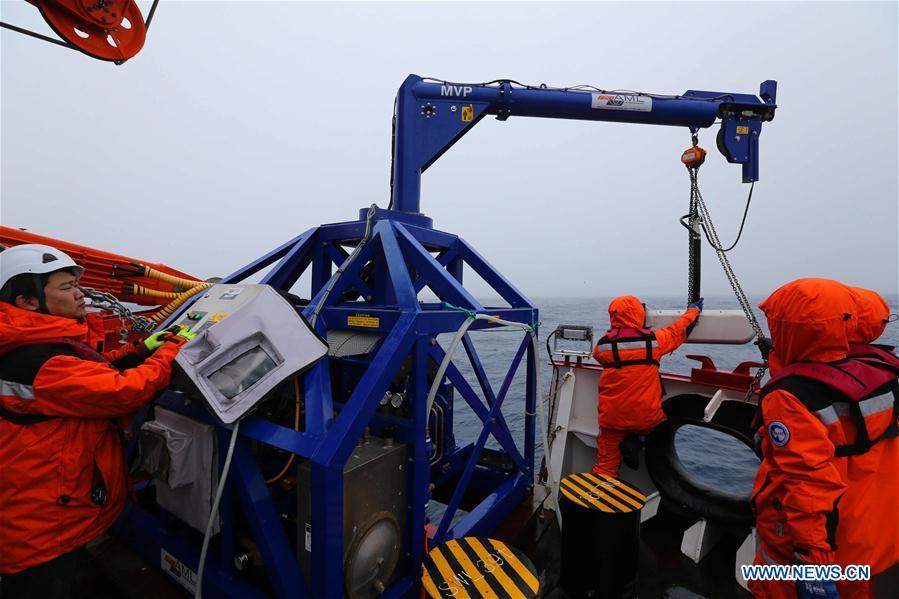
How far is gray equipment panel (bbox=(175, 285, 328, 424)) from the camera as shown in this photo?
6.79 ft

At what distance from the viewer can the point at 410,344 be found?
2287mm

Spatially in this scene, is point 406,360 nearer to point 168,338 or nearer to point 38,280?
point 168,338

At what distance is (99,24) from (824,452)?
15.7 feet

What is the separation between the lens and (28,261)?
1983 millimetres

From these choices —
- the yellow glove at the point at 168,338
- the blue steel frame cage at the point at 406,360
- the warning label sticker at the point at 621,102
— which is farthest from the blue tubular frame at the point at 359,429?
the warning label sticker at the point at 621,102

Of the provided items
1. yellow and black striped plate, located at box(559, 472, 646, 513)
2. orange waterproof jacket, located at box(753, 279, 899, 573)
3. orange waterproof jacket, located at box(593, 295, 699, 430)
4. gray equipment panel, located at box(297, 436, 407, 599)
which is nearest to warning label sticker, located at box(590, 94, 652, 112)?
orange waterproof jacket, located at box(593, 295, 699, 430)

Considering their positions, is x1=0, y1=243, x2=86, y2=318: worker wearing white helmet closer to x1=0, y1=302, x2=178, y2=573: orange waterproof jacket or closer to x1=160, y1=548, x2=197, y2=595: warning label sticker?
x1=0, y1=302, x2=178, y2=573: orange waterproof jacket

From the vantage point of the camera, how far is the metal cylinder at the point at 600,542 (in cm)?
250

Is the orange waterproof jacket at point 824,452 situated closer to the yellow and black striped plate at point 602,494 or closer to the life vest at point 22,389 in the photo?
the yellow and black striped plate at point 602,494

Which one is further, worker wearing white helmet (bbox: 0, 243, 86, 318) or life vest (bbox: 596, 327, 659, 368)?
life vest (bbox: 596, 327, 659, 368)

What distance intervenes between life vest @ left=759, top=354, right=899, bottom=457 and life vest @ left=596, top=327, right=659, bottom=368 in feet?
5.22

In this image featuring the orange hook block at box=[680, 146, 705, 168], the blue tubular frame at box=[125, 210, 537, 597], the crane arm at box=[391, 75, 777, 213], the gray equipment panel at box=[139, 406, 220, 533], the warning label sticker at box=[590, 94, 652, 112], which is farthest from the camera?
the orange hook block at box=[680, 146, 705, 168]

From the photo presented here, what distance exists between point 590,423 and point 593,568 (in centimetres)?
175

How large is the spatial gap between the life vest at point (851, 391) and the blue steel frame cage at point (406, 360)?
1660 millimetres
